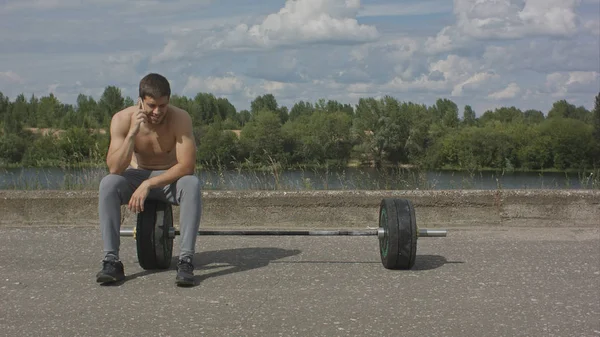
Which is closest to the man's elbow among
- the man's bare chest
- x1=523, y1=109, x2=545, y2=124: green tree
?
the man's bare chest

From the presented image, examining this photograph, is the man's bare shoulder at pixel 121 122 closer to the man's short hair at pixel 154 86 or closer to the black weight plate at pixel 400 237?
the man's short hair at pixel 154 86

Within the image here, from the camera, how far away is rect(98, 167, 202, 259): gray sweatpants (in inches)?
204

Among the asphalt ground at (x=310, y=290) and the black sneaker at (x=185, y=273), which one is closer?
the asphalt ground at (x=310, y=290)

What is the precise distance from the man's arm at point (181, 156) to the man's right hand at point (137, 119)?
29 centimetres

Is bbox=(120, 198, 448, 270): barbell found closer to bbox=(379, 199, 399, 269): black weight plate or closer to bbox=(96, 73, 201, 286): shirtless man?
bbox=(379, 199, 399, 269): black weight plate

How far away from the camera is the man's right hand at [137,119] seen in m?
5.21

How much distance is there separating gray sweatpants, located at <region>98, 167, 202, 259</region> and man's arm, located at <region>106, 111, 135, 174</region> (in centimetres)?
9

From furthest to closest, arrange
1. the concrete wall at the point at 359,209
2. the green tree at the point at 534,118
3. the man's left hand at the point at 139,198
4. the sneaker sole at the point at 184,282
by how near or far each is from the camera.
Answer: the green tree at the point at 534,118 → the concrete wall at the point at 359,209 → the man's left hand at the point at 139,198 → the sneaker sole at the point at 184,282

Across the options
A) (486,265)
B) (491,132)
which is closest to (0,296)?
(486,265)

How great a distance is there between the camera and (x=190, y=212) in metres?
5.23

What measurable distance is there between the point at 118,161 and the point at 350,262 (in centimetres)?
199

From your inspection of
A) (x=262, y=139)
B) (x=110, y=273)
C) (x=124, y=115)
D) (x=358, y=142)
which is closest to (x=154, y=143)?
(x=124, y=115)

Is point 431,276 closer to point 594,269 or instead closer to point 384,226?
point 384,226

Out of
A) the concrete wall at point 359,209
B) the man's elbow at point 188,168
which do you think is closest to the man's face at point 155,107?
the man's elbow at point 188,168
